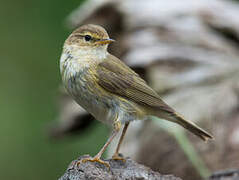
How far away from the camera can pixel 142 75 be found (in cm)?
733

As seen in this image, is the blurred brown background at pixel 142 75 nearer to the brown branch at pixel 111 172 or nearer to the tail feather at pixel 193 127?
the tail feather at pixel 193 127

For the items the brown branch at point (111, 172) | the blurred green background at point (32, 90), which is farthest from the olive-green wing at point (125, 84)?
the blurred green background at point (32, 90)

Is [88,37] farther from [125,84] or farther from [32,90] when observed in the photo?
[32,90]

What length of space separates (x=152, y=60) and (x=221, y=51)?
1.02 metres

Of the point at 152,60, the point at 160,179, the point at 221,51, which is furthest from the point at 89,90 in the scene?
the point at 221,51

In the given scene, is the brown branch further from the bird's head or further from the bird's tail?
the bird's head

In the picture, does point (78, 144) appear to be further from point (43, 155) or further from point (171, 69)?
point (171, 69)

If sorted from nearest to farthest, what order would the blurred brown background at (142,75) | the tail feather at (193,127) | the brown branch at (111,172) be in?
the brown branch at (111,172), the tail feather at (193,127), the blurred brown background at (142,75)

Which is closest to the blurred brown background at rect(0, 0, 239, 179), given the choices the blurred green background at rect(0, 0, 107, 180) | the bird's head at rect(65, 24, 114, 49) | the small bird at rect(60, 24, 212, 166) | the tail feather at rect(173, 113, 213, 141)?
the blurred green background at rect(0, 0, 107, 180)

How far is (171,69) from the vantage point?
7.27m

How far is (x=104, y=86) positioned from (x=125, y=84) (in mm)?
225

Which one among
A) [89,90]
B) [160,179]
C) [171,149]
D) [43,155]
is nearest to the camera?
[160,179]

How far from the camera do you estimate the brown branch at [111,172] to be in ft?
13.0

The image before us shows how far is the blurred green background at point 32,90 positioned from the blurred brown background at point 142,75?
0.06 ft
